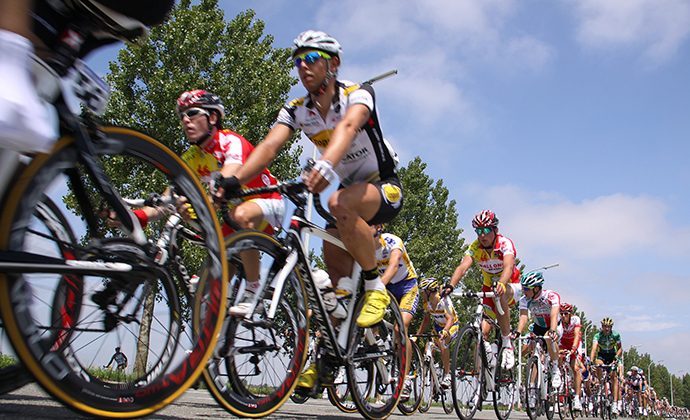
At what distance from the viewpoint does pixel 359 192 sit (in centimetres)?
345

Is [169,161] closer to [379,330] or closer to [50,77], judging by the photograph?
[50,77]

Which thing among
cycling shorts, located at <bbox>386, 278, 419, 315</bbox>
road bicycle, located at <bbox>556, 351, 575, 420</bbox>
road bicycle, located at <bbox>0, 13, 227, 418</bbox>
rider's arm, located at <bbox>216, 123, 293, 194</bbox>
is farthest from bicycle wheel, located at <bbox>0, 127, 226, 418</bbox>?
road bicycle, located at <bbox>556, 351, 575, 420</bbox>

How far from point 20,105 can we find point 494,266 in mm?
7400

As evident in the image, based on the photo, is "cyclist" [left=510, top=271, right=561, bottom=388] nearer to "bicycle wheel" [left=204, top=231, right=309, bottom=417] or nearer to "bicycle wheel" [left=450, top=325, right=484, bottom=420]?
"bicycle wheel" [left=450, top=325, right=484, bottom=420]

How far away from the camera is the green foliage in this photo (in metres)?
16.6

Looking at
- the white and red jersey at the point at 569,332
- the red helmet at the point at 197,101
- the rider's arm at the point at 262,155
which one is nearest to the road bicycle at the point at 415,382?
the rider's arm at the point at 262,155

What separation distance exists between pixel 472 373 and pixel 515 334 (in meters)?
1.24

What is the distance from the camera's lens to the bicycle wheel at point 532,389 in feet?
25.7

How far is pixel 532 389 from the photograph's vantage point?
8.02 meters

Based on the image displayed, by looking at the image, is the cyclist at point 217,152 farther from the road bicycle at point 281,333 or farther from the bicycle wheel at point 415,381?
the bicycle wheel at point 415,381

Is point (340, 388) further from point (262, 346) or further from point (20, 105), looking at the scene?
point (20, 105)

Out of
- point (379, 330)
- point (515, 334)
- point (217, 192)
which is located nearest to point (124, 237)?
point (217, 192)

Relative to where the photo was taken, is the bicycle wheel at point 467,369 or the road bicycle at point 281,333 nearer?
the road bicycle at point 281,333

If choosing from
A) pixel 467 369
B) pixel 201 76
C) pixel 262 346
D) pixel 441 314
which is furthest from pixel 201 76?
pixel 262 346
